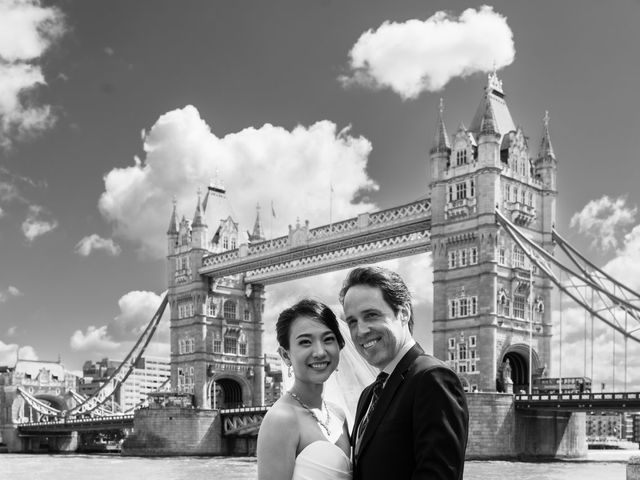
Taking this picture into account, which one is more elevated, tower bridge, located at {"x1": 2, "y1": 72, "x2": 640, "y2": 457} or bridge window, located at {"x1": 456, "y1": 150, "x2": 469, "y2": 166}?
bridge window, located at {"x1": 456, "y1": 150, "x2": 469, "y2": 166}

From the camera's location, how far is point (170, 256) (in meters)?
65.0

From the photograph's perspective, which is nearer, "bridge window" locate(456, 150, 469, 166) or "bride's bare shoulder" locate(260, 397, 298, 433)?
"bride's bare shoulder" locate(260, 397, 298, 433)

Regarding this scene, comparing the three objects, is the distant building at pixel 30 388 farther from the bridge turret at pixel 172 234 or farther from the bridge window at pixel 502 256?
the bridge window at pixel 502 256

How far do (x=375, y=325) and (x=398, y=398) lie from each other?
35cm

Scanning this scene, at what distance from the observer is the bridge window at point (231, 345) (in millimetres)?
62875

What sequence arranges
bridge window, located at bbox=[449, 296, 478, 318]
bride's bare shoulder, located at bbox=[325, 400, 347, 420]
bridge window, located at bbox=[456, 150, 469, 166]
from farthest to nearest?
bridge window, located at bbox=[456, 150, 469, 166], bridge window, located at bbox=[449, 296, 478, 318], bride's bare shoulder, located at bbox=[325, 400, 347, 420]

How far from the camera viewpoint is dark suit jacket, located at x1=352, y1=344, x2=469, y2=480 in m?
3.16

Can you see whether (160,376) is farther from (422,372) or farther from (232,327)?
(422,372)

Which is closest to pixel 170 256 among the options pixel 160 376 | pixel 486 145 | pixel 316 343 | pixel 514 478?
pixel 486 145

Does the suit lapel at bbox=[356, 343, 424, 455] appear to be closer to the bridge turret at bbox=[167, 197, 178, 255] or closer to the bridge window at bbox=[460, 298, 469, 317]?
the bridge window at bbox=[460, 298, 469, 317]

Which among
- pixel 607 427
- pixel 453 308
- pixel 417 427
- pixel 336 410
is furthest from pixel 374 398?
pixel 607 427

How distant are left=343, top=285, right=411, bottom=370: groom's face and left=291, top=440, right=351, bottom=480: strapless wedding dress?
1.30 ft

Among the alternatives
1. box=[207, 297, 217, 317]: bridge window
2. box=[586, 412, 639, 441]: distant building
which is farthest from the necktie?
box=[586, 412, 639, 441]: distant building

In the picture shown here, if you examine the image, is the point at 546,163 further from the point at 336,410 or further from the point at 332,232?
the point at 336,410
